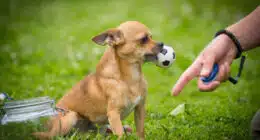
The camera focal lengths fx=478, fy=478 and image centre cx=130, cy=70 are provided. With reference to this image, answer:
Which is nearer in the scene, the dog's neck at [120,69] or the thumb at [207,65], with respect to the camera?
the thumb at [207,65]

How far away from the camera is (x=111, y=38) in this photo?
473 cm

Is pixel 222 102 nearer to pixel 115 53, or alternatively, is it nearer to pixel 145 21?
pixel 115 53

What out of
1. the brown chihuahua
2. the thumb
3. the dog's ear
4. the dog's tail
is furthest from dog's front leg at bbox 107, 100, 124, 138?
the thumb

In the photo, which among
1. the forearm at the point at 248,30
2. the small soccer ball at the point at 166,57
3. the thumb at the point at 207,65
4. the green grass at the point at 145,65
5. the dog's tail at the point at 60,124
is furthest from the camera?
the green grass at the point at 145,65

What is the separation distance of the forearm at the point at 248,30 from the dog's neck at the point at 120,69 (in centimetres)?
117

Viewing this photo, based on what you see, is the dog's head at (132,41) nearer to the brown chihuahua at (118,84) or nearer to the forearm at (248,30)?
the brown chihuahua at (118,84)

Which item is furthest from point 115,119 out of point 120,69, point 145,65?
point 145,65

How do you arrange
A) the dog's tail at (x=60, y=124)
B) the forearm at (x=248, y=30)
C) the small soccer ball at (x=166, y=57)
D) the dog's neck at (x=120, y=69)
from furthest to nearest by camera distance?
the dog's neck at (x=120, y=69) < the small soccer ball at (x=166, y=57) < the dog's tail at (x=60, y=124) < the forearm at (x=248, y=30)

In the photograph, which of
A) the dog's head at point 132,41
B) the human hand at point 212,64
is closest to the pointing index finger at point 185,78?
the human hand at point 212,64

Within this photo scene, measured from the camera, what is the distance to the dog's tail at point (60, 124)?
4434 mm

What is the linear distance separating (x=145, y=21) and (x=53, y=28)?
7.87 feet

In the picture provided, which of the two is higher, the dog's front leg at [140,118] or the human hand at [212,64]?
the human hand at [212,64]

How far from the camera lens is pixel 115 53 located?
190 inches

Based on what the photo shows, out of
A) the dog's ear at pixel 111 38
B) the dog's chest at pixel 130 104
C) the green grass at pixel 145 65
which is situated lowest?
the green grass at pixel 145 65
